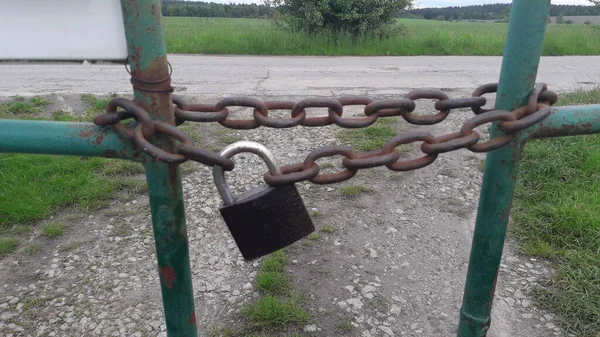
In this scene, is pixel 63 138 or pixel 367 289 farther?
pixel 367 289

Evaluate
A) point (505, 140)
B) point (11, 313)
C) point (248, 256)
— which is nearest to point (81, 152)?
point (248, 256)

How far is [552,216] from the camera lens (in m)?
3.05

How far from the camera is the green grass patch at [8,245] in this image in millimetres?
2857

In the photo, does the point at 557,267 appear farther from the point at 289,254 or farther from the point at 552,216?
the point at 289,254

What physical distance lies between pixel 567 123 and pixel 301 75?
283 inches

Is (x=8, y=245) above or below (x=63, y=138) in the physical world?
below

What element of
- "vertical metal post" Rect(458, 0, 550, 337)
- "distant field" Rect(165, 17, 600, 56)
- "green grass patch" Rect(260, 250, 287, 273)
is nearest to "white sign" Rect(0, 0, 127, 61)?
"vertical metal post" Rect(458, 0, 550, 337)

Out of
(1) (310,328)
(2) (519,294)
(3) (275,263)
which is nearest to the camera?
(1) (310,328)

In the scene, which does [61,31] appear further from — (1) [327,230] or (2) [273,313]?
(1) [327,230]

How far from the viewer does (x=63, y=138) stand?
1.10 m

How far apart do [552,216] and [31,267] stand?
10.2 ft

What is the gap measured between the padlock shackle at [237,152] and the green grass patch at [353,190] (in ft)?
7.57

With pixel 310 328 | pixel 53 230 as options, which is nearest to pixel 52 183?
pixel 53 230

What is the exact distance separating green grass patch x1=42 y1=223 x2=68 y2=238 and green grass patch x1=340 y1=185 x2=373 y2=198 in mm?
1826
